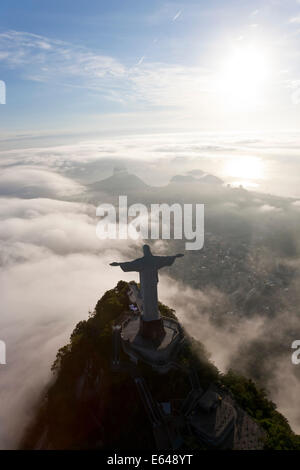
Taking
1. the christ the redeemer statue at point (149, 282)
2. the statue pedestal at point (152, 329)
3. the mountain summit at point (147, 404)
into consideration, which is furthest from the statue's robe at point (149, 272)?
the mountain summit at point (147, 404)

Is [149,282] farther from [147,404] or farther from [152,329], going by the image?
[147,404]

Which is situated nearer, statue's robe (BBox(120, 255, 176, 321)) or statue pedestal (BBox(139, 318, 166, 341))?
statue's robe (BBox(120, 255, 176, 321))

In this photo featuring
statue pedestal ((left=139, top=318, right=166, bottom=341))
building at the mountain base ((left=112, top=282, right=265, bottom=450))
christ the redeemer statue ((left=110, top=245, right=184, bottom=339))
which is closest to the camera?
building at the mountain base ((left=112, top=282, right=265, bottom=450))

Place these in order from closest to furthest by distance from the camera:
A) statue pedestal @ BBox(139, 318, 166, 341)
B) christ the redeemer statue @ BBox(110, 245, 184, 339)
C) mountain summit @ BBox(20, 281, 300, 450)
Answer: mountain summit @ BBox(20, 281, 300, 450) → christ the redeemer statue @ BBox(110, 245, 184, 339) → statue pedestal @ BBox(139, 318, 166, 341)

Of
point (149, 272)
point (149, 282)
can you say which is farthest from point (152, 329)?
point (149, 272)

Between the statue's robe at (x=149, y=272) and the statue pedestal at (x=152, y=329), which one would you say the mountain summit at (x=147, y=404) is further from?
the statue's robe at (x=149, y=272)

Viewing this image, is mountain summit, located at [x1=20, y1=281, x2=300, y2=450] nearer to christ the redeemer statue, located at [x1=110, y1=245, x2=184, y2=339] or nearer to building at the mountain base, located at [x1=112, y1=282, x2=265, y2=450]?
building at the mountain base, located at [x1=112, y1=282, x2=265, y2=450]

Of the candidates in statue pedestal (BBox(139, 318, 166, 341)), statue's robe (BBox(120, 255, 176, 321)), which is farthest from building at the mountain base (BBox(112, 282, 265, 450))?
statue's robe (BBox(120, 255, 176, 321))

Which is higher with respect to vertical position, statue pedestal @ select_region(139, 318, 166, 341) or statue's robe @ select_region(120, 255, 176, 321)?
statue's robe @ select_region(120, 255, 176, 321)

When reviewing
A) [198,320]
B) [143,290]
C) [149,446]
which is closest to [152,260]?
[143,290]
